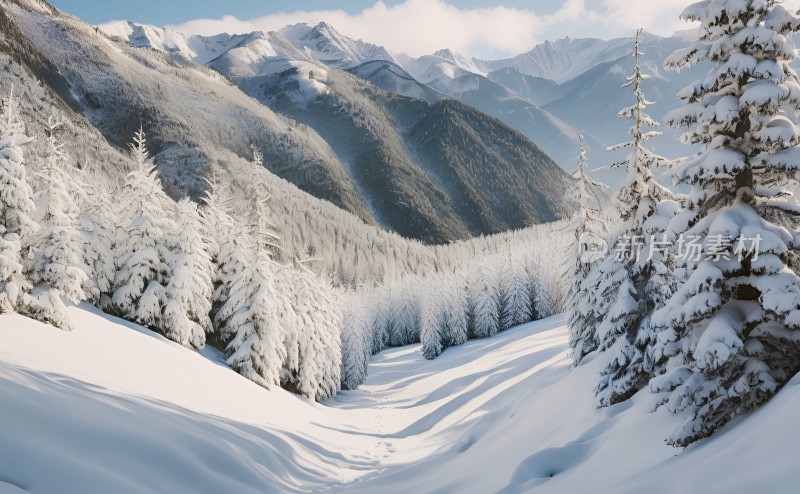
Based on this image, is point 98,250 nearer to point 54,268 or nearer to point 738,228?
point 54,268

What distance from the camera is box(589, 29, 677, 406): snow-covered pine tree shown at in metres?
13.2

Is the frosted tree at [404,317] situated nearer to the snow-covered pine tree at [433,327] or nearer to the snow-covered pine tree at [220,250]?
the snow-covered pine tree at [433,327]

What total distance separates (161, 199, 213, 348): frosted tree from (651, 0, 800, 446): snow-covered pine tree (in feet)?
79.1

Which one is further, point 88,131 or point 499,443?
point 88,131

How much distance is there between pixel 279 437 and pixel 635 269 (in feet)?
42.4

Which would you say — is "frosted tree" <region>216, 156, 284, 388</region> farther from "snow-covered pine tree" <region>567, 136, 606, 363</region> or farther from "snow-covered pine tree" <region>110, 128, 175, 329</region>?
"snow-covered pine tree" <region>567, 136, 606, 363</region>

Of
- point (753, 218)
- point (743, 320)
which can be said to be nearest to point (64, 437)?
point (743, 320)

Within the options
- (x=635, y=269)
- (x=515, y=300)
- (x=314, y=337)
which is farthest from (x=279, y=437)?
(x=515, y=300)

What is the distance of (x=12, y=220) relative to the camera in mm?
17156

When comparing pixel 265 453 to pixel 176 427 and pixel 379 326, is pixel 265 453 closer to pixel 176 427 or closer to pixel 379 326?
pixel 176 427

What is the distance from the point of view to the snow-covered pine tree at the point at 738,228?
7453mm

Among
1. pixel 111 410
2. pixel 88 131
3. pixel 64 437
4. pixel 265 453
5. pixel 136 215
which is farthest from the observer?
pixel 88 131

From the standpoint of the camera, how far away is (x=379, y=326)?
92375mm

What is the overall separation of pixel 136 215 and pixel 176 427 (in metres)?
19.1
